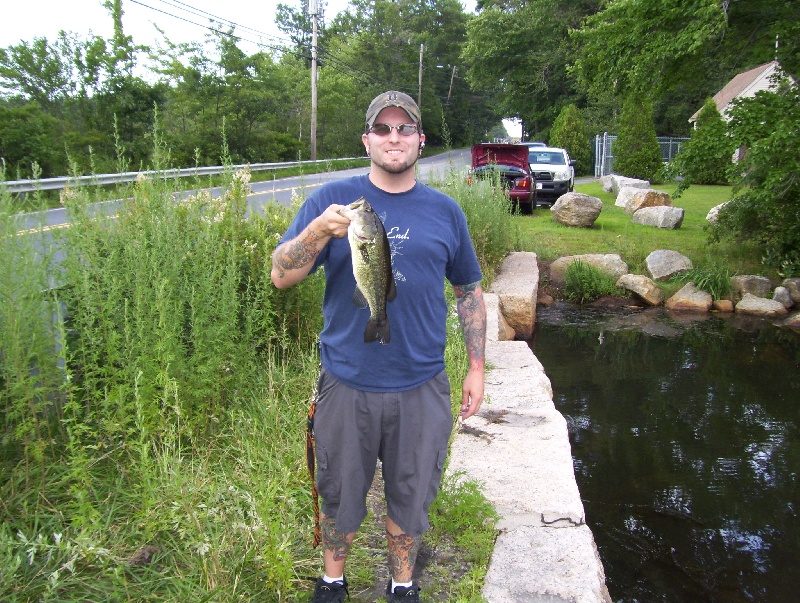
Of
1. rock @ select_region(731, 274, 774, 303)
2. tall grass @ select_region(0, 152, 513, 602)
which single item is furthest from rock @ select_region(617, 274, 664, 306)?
tall grass @ select_region(0, 152, 513, 602)

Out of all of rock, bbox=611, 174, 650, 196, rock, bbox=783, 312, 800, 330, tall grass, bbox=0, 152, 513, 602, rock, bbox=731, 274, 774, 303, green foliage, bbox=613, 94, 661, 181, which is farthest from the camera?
green foliage, bbox=613, 94, 661, 181

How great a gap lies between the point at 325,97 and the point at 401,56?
25432 millimetres

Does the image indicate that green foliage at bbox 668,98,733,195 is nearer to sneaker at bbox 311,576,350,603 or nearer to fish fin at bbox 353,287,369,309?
fish fin at bbox 353,287,369,309

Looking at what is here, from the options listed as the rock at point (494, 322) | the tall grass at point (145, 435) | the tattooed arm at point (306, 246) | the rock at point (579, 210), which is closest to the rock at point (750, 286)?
the rock at point (579, 210)

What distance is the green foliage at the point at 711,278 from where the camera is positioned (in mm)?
12375

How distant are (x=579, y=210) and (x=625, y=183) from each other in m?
6.77

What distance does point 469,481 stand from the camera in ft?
12.7

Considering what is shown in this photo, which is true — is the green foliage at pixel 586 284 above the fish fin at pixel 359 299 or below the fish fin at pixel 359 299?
below

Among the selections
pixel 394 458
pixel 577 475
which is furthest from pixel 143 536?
pixel 577 475

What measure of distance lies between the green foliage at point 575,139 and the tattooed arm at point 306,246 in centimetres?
3392

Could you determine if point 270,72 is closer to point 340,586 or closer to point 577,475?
point 577,475

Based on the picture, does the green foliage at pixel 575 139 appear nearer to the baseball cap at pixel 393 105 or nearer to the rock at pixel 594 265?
the rock at pixel 594 265

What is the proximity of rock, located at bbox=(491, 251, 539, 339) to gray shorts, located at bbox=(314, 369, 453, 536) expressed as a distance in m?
6.82

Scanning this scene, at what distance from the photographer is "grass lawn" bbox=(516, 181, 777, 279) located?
1361 cm
